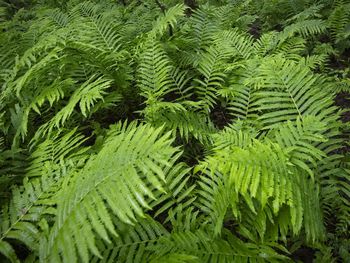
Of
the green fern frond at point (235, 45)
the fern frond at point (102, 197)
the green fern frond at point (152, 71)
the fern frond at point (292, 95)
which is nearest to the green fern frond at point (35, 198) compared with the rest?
the fern frond at point (102, 197)

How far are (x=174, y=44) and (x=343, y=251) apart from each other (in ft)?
10.1

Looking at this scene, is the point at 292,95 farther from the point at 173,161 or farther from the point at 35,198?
the point at 35,198

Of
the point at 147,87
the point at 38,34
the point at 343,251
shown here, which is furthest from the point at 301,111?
the point at 38,34

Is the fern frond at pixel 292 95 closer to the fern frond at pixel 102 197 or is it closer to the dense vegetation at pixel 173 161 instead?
the dense vegetation at pixel 173 161

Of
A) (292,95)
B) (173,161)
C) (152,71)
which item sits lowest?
(292,95)

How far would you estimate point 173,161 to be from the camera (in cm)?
210

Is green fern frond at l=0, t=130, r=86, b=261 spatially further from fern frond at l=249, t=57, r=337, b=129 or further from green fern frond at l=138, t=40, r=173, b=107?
fern frond at l=249, t=57, r=337, b=129

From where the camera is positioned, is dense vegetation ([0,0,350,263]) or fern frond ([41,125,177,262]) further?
dense vegetation ([0,0,350,263])

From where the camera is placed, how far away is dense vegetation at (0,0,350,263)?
176 centimetres

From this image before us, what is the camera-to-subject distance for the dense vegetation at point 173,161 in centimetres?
176

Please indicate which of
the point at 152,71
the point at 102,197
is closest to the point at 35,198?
the point at 102,197

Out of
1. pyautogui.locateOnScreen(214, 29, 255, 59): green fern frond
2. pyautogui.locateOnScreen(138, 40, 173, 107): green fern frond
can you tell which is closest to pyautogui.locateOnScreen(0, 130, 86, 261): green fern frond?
pyautogui.locateOnScreen(138, 40, 173, 107): green fern frond

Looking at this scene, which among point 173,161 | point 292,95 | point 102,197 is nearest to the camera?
point 102,197

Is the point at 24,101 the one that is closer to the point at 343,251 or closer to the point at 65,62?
the point at 65,62
